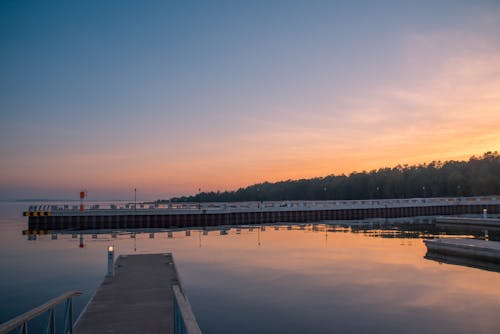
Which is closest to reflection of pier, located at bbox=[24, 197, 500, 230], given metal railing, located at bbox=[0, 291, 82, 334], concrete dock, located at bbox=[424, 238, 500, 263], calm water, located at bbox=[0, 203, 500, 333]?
calm water, located at bbox=[0, 203, 500, 333]

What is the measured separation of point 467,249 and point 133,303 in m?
25.6

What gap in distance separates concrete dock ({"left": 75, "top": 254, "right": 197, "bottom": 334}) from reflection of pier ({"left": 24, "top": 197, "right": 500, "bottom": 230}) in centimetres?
4592

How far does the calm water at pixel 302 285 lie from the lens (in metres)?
16.0

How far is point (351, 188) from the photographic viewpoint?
604 feet

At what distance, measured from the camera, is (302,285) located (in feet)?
70.9

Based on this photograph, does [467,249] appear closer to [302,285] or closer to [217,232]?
[302,285]

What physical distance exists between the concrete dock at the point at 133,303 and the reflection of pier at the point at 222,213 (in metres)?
45.9

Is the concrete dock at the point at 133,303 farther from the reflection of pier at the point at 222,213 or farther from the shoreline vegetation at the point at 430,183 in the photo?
the shoreline vegetation at the point at 430,183

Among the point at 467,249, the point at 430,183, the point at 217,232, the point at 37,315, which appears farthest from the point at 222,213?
the point at 430,183

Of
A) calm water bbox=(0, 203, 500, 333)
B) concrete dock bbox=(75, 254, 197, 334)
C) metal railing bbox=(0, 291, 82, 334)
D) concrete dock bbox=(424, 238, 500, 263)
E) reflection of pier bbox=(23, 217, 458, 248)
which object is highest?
metal railing bbox=(0, 291, 82, 334)

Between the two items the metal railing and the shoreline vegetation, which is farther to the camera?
the shoreline vegetation

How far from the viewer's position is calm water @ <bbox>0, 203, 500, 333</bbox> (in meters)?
16.0

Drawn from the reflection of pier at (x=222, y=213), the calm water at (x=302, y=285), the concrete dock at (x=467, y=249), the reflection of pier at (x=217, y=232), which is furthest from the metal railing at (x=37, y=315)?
the reflection of pier at (x=222, y=213)

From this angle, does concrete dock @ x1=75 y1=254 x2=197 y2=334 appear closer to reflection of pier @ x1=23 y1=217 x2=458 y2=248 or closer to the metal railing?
the metal railing
